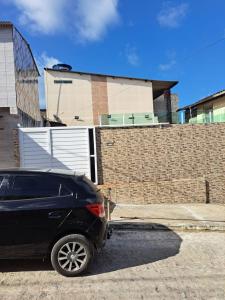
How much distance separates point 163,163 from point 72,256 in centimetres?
943

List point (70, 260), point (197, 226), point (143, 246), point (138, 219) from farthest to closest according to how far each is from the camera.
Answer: point (138, 219) < point (197, 226) < point (143, 246) < point (70, 260)

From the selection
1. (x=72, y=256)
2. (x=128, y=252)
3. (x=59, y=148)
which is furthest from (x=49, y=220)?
(x=59, y=148)

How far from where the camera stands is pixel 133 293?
5.14 meters

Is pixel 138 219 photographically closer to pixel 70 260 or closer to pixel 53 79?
pixel 70 260

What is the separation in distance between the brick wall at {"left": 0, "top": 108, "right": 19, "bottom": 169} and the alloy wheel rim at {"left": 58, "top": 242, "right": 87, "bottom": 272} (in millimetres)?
9063

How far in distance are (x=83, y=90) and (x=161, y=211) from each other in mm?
20648

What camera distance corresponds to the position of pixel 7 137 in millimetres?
15102

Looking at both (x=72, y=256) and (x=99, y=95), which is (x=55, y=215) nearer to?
(x=72, y=256)

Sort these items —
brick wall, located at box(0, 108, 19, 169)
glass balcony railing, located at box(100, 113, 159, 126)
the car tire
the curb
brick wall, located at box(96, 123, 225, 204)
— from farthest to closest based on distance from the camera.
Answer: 1. glass balcony railing, located at box(100, 113, 159, 126)
2. brick wall, located at box(0, 108, 19, 169)
3. brick wall, located at box(96, 123, 225, 204)
4. the curb
5. the car tire

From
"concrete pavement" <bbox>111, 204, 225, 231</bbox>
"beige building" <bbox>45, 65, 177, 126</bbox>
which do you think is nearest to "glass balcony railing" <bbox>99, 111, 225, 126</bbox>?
"concrete pavement" <bbox>111, 204, 225, 231</bbox>

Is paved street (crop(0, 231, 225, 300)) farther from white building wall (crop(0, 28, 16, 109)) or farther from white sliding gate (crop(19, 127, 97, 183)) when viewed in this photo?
white building wall (crop(0, 28, 16, 109))

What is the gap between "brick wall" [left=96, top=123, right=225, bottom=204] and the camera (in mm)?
14500

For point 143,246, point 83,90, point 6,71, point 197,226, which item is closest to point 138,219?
point 197,226

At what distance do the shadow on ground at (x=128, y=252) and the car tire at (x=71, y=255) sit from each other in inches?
9.1
